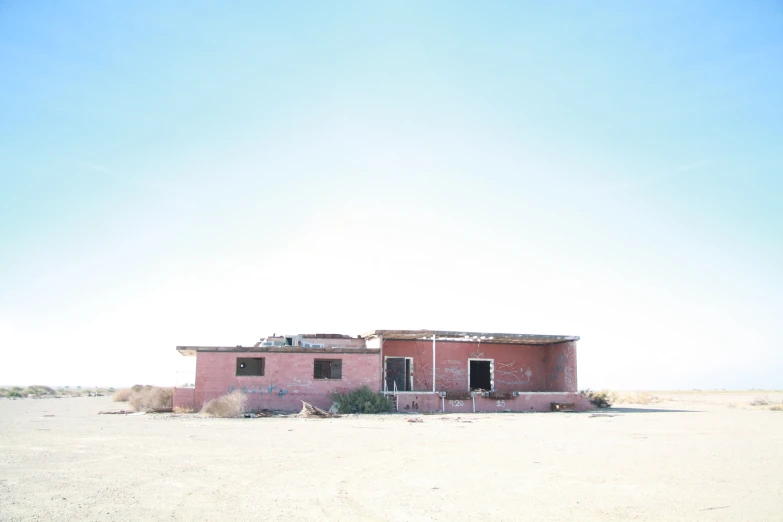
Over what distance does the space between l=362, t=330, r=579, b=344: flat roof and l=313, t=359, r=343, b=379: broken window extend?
2205 mm

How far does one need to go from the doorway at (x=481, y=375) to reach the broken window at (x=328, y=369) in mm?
7918

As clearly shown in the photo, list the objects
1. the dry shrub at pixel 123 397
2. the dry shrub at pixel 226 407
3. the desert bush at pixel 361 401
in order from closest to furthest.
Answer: the dry shrub at pixel 226 407, the desert bush at pixel 361 401, the dry shrub at pixel 123 397

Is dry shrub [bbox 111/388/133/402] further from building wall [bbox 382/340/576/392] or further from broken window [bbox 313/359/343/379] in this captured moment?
building wall [bbox 382/340/576/392]

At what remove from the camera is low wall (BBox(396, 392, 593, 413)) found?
82.4ft

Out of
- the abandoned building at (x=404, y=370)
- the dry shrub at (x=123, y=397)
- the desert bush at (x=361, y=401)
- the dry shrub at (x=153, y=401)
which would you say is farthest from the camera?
the dry shrub at (x=123, y=397)

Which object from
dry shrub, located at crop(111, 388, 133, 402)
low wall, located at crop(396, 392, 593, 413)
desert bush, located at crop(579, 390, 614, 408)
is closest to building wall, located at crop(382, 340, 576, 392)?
desert bush, located at crop(579, 390, 614, 408)

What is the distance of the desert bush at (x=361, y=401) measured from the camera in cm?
2366

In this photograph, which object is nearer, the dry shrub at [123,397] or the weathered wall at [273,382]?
the weathered wall at [273,382]

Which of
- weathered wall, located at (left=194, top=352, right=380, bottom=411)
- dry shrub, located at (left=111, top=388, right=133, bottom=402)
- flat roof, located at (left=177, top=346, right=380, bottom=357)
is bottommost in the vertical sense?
dry shrub, located at (left=111, top=388, right=133, bottom=402)

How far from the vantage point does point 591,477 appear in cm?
947

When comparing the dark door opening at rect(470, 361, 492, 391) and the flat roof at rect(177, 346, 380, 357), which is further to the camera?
the dark door opening at rect(470, 361, 492, 391)

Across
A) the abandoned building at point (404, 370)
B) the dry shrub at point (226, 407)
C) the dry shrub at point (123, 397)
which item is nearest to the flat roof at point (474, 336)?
the abandoned building at point (404, 370)

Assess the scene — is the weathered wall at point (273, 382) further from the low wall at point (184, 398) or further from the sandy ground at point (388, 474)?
the sandy ground at point (388, 474)

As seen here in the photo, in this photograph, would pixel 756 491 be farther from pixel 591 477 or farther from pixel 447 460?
pixel 447 460
